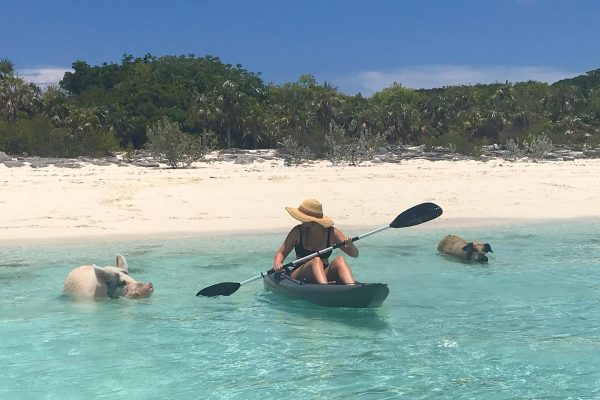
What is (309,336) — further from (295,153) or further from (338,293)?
(295,153)

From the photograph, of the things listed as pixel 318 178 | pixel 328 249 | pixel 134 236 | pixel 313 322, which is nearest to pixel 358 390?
pixel 313 322

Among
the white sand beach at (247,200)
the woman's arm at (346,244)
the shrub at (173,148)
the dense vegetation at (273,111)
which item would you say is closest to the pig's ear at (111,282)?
the woman's arm at (346,244)

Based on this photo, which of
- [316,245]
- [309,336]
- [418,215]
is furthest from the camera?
[418,215]

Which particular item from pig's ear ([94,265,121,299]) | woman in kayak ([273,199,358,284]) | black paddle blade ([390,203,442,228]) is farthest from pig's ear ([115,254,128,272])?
black paddle blade ([390,203,442,228])

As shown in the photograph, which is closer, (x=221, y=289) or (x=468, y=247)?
(x=221, y=289)

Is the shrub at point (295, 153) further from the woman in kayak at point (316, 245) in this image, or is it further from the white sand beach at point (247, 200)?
the woman in kayak at point (316, 245)

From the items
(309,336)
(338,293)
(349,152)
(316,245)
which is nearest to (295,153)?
(349,152)

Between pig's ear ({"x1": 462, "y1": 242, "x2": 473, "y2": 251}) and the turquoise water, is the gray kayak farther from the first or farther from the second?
pig's ear ({"x1": 462, "y1": 242, "x2": 473, "y2": 251})

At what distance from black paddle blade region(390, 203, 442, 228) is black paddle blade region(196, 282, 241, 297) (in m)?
2.53

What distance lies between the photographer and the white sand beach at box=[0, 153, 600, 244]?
1575 cm

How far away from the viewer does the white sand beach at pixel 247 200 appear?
15.8 meters

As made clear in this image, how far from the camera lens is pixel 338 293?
7988 millimetres

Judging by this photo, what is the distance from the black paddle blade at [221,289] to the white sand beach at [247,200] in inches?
242

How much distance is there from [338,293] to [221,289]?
1.89 meters
